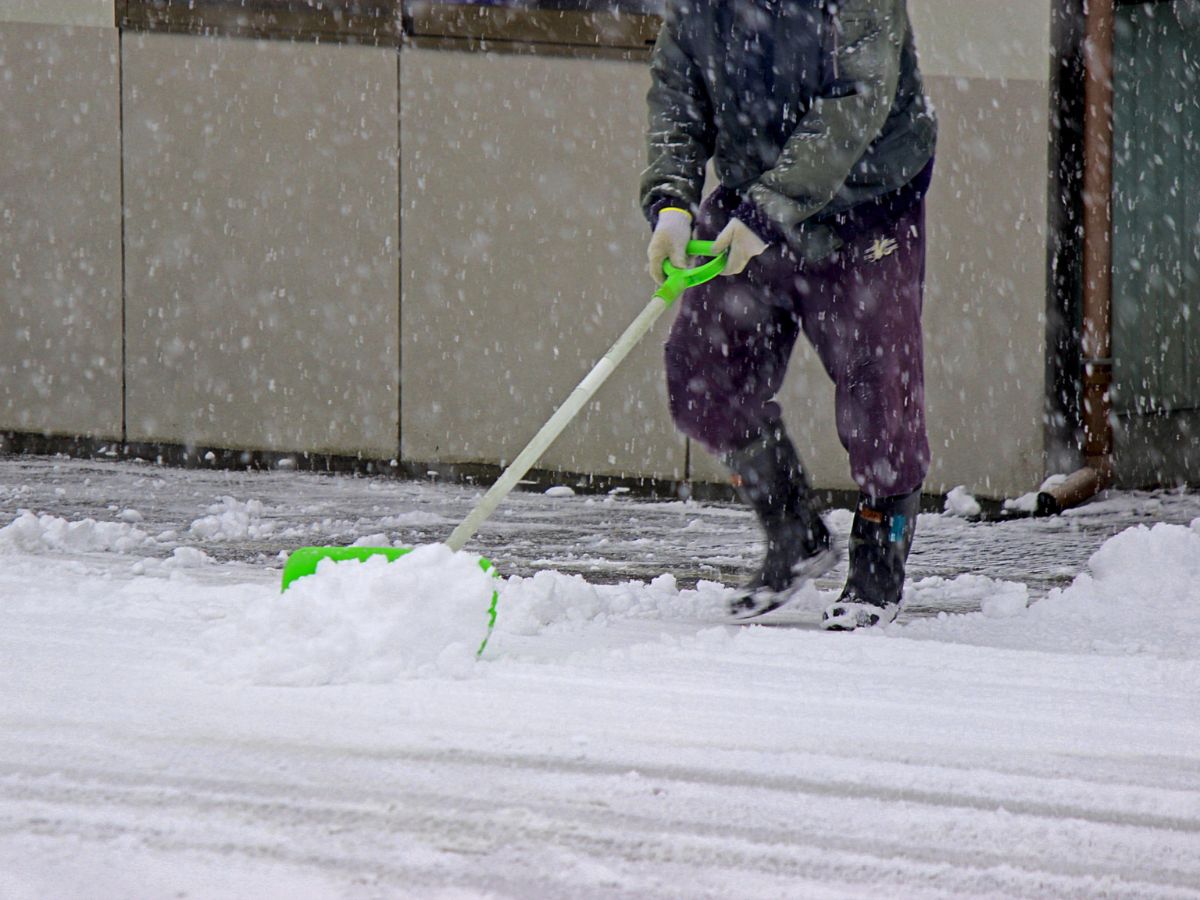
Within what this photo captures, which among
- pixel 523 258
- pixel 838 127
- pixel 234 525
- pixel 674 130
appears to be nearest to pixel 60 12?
pixel 523 258

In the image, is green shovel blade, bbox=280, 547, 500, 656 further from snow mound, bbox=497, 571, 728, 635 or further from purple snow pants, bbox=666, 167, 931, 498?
purple snow pants, bbox=666, 167, 931, 498

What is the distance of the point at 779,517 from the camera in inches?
159

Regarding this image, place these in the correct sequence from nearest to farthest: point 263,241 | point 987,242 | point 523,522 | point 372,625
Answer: point 372,625, point 523,522, point 987,242, point 263,241

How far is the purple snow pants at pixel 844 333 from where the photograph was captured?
12.3 ft

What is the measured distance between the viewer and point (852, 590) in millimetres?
3885

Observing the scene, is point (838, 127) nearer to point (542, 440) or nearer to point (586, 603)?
point (542, 440)

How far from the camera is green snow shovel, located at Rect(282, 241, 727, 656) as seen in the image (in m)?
3.30

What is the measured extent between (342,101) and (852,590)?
3656 mm

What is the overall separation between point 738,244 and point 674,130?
19.7 inches

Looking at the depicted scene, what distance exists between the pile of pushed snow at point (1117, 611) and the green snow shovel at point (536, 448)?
0.95 metres

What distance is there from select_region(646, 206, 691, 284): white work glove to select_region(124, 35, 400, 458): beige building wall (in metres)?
2.98

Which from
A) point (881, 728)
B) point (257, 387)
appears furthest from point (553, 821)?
point (257, 387)

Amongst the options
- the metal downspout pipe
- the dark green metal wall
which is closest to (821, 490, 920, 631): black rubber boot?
the metal downspout pipe

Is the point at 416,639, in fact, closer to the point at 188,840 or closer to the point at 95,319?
the point at 188,840
